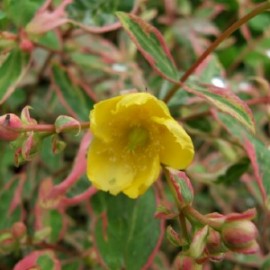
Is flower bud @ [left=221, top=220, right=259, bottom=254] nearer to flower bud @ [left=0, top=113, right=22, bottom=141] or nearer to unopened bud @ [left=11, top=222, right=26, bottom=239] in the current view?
flower bud @ [left=0, top=113, right=22, bottom=141]

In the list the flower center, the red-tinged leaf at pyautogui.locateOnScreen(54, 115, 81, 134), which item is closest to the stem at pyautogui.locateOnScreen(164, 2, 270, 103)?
the flower center

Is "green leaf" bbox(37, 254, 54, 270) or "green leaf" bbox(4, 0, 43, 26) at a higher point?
"green leaf" bbox(4, 0, 43, 26)

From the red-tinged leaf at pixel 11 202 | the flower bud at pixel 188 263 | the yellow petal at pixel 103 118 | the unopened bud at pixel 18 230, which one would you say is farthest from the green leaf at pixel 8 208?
the flower bud at pixel 188 263

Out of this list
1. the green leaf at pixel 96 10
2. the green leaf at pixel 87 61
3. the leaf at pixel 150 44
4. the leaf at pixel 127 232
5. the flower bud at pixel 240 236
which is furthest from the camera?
the green leaf at pixel 87 61

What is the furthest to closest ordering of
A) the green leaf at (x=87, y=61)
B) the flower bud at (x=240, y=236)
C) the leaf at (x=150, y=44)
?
the green leaf at (x=87, y=61)
the leaf at (x=150, y=44)
the flower bud at (x=240, y=236)

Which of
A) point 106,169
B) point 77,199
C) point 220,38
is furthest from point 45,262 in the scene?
point 220,38

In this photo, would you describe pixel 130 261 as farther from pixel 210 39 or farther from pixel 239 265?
pixel 210 39

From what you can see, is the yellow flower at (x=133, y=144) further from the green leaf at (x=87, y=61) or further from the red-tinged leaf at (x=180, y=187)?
the green leaf at (x=87, y=61)
